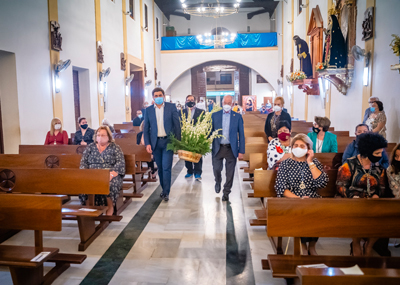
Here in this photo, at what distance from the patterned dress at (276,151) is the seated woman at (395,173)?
3.84 feet

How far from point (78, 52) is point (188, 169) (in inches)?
188

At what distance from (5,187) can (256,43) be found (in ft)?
58.4

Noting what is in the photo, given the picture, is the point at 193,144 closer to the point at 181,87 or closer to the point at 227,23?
the point at 181,87

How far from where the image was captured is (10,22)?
6477 mm

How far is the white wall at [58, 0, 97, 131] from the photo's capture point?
8.67m

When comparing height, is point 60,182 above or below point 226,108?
below

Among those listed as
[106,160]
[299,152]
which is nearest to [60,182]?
[106,160]

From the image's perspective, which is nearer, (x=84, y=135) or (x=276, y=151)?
(x=276, y=151)

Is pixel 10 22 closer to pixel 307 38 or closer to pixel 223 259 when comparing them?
pixel 223 259

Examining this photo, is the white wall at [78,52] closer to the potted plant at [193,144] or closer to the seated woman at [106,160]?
the seated woman at [106,160]

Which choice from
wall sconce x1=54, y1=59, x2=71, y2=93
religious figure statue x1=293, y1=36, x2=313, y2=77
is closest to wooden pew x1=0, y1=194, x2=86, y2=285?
wall sconce x1=54, y1=59, x2=71, y2=93

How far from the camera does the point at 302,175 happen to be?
3211mm

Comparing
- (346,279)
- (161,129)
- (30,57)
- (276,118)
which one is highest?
(30,57)

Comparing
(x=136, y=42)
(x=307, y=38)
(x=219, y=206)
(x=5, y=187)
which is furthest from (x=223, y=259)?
(x=136, y=42)
